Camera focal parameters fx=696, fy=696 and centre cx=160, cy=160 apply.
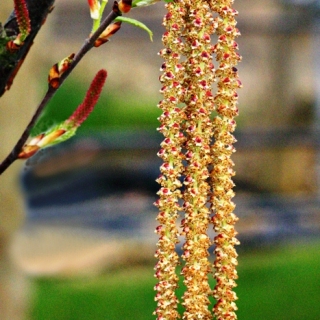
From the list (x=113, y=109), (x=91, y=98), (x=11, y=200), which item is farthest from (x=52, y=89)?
(x=113, y=109)

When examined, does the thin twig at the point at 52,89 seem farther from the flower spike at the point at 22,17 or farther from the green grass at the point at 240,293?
the green grass at the point at 240,293

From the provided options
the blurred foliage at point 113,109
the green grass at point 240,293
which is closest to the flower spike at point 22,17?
the green grass at point 240,293

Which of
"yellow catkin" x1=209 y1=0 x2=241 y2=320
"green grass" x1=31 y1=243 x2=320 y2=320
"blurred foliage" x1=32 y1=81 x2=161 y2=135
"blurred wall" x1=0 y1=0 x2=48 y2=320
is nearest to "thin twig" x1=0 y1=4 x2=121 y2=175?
"yellow catkin" x1=209 y1=0 x2=241 y2=320

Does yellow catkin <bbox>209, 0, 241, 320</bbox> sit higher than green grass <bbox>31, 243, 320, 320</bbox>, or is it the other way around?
green grass <bbox>31, 243, 320, 320</bbox>

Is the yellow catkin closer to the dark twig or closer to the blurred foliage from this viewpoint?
the dark twig

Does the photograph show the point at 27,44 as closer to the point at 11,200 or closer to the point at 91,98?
the point at 91,98

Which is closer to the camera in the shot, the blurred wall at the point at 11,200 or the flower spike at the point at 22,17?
the flower spike at the point at 22,17

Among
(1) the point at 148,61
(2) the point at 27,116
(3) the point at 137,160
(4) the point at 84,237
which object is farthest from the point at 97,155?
(1) the point at 148,61
